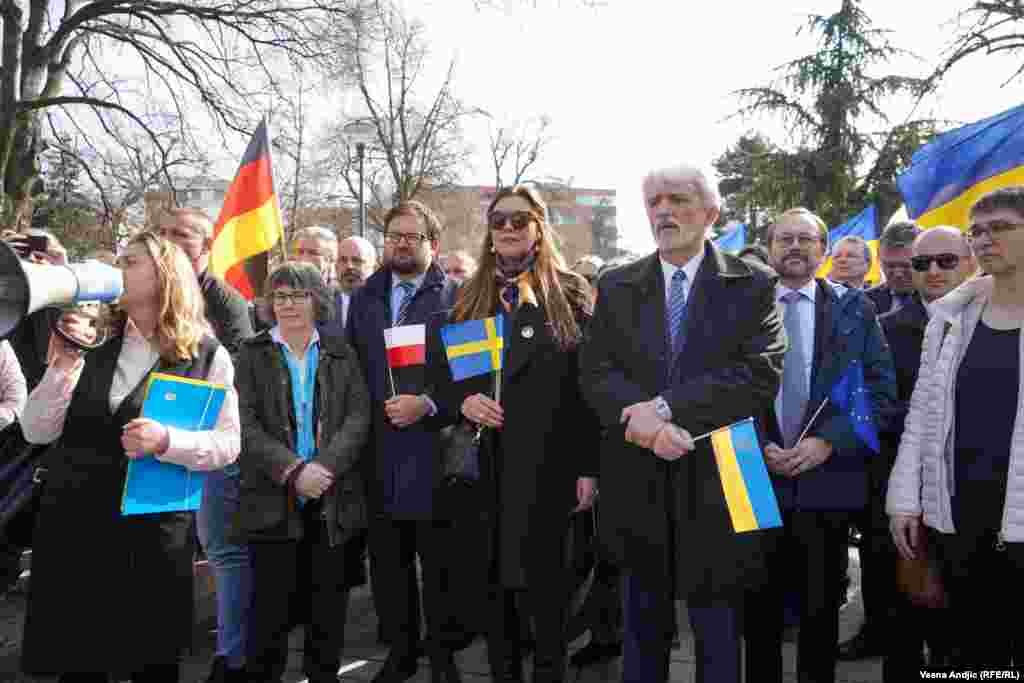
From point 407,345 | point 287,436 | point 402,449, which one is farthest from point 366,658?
point 407,345

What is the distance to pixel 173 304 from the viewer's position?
11.0 ft

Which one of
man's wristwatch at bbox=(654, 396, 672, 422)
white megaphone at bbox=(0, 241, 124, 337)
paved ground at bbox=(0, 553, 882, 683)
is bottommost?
paved ground at bbox=(0, 553, 882, 683)

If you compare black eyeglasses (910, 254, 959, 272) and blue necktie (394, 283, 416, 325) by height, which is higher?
black eyeglasses (910, 254, 959, 272)

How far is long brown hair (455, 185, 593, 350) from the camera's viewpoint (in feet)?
12.7

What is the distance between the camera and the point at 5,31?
1462 cm

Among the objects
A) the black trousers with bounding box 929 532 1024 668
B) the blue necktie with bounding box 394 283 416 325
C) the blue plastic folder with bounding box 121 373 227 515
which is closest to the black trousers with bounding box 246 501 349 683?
the blue plastic folder with bounding box 121 373 227 515

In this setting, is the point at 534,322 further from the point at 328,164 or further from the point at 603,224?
the point at 603,224

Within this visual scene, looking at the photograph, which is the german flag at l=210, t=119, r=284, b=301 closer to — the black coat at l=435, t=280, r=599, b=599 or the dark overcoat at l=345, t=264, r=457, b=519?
the dark overcoat at l=345, t=264, r=457, b=519

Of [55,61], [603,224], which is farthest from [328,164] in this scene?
[603,224]

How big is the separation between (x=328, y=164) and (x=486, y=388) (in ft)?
90.9

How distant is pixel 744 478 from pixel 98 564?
7.41ft

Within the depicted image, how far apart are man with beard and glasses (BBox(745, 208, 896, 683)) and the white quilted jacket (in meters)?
0.32

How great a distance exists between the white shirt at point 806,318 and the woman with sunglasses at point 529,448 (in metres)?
0.87

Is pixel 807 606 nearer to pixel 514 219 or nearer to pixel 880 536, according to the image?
pixel 880 536
